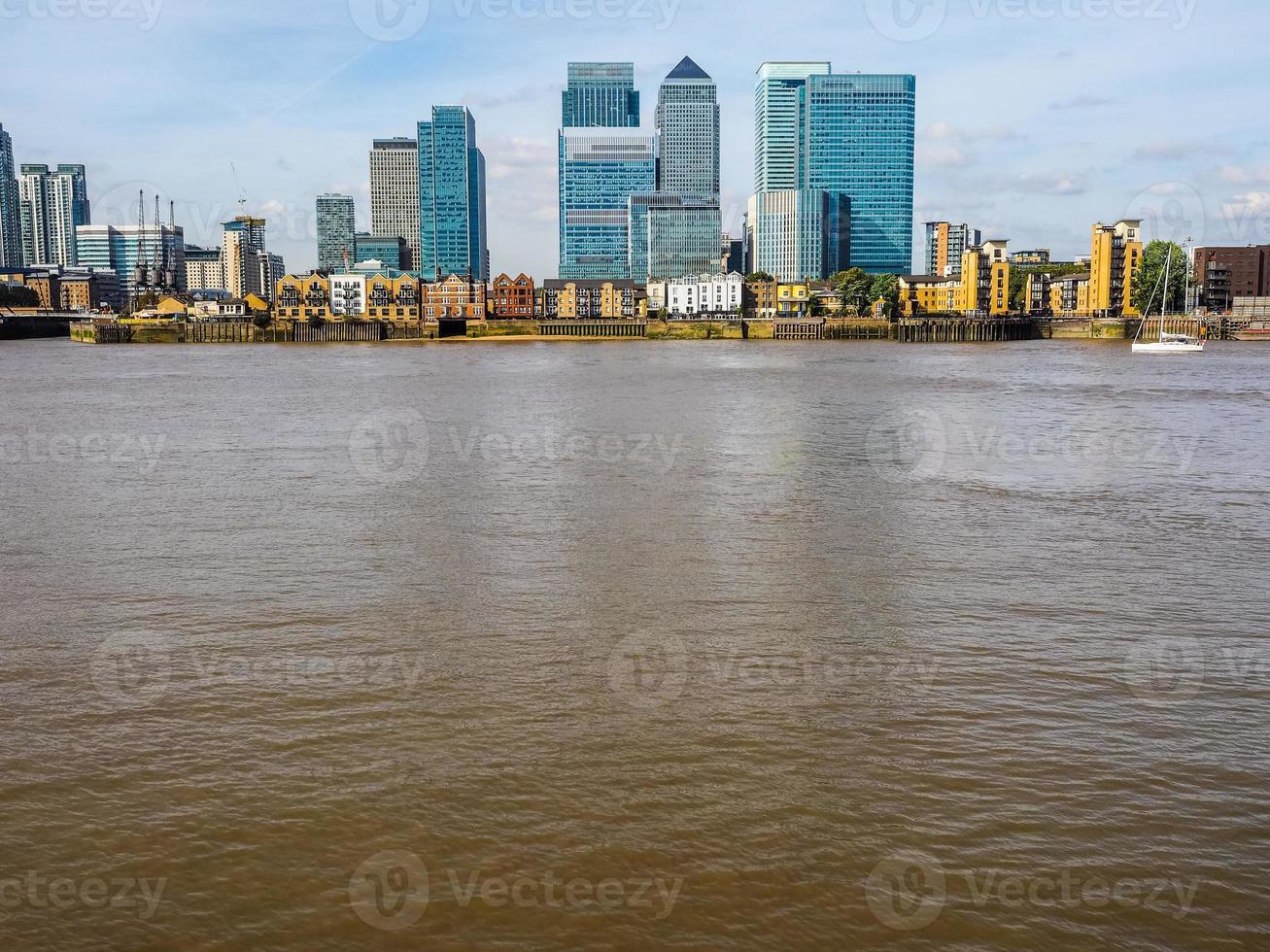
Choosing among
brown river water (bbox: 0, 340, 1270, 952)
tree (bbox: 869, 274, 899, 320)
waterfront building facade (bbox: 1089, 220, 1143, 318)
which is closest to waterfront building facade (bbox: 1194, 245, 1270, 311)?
waterfront building facade (bbox: 1089, 220, 1143, 318)

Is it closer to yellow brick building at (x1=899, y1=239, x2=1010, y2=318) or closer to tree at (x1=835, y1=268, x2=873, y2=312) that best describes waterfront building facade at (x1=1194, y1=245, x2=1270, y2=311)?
yellow brick building at (x1=899, y1=239, x2=1010, y2=318)

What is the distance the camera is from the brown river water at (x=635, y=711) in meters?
6.74

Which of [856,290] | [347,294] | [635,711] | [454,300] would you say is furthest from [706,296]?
[635,711]

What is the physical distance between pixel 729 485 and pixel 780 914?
1588 centimetres

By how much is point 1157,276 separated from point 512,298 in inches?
3411

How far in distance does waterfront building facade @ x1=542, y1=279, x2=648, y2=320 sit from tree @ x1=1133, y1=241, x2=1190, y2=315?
218 feet

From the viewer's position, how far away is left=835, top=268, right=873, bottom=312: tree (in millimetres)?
153250

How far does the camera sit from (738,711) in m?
9.62

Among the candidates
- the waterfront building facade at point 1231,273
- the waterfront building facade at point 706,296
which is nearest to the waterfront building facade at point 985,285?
the waterfront building facade at point 706,296

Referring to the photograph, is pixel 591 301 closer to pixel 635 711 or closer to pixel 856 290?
pixel 856 290

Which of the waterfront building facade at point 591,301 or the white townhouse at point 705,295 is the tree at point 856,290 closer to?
the white townhouse at point 705,295

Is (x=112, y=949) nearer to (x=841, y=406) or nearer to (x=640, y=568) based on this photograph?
(x=640, y=568)

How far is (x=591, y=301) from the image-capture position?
162750mm

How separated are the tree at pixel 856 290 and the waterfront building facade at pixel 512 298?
4416 centimetres
